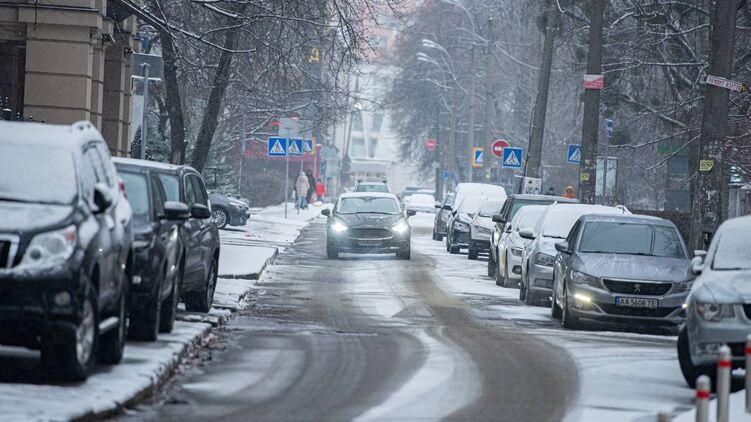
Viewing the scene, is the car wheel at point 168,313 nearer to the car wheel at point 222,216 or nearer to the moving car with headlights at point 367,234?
the moving car with headlights at point 367,234

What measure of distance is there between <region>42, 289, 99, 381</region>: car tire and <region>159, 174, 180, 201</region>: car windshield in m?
5.59

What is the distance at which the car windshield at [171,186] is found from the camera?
17.0 m

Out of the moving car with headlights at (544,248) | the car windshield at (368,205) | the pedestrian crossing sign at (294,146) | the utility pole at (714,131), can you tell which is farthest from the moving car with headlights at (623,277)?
the pedestrian crossing sign at (294,146)

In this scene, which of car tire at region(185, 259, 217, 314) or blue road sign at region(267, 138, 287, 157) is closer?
car tire at region(185, 259, 217, 314)

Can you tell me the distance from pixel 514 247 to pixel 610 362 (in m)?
12.5

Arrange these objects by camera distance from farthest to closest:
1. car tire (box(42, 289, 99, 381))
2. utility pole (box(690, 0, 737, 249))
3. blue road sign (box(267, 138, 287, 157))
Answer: blue road sign (box(267, 138, 287, 157)), utility pole (box(690, 0, 737, 249)), car tire (box(42, 289, 99, 381))

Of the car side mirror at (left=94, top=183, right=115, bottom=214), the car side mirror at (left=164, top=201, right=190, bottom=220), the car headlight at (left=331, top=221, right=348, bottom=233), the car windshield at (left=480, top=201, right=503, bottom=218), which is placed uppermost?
the car side mirror at (left=94, top=183, right=115, bottom=214)

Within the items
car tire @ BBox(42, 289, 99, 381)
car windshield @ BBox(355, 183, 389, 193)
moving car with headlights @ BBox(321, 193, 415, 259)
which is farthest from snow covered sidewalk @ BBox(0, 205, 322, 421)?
car windshield @ BBox(355, 183, 389, 193)

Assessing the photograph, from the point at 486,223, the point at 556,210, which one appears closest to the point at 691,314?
the point at 556,210

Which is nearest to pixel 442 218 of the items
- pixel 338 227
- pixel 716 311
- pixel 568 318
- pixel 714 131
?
pixel 338 227

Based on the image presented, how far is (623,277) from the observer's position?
19344 mm

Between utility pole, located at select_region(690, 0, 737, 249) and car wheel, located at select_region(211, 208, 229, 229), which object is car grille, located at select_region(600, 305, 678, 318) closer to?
utility pole, located at select_region(690, 0, 737, 249)

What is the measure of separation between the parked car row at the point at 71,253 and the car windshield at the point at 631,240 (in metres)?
7.51

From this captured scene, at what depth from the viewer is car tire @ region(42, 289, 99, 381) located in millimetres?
10984
